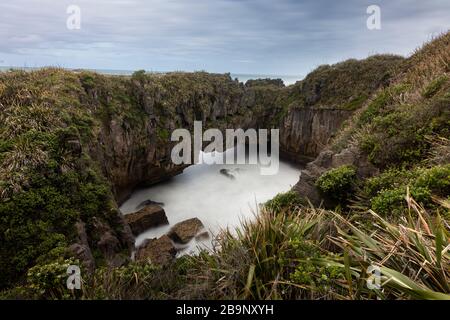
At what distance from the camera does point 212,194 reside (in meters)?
23.1

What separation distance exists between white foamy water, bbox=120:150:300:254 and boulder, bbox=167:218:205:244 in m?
0.39

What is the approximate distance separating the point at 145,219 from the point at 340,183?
11823 mm

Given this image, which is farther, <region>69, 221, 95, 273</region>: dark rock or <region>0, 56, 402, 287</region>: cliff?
<region>0, 56, 402, 287</region>: cliff

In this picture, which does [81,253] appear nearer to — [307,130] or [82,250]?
[82,250]

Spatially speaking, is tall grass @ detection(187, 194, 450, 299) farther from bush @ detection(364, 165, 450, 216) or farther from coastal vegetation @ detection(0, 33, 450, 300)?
bush @ detection(364, 165, 450, 216)

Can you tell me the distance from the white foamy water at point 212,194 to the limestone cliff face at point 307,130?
8.94 ft

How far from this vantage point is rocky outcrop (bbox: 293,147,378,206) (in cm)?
748

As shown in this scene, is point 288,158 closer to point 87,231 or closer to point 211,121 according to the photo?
point 211,121

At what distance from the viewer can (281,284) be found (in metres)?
3.71

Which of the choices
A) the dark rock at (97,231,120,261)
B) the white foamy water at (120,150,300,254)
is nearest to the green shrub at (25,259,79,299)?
the dark rock at (97,231,120,261)

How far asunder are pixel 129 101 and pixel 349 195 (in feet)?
51.3

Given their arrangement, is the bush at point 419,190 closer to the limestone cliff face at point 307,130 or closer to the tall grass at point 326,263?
the tall grass at point 326,263

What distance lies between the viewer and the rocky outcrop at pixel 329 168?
24.6 feet
